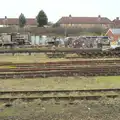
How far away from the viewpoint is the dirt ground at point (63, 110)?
888 cm

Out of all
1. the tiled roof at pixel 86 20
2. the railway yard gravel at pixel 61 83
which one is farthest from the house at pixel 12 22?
the railway yard gravel at pixel 61 83

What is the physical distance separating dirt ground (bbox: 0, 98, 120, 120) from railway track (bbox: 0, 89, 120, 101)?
15.7 inches

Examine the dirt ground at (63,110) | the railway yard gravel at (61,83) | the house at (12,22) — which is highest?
the house at (12,22)

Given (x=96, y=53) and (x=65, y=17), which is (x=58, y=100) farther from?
(x=65, y=17)

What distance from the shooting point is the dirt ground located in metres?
8.88

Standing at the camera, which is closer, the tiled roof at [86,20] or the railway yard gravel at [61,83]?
the railway yard gravel at [61,83]

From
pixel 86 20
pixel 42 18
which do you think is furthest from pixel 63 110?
pixel 86 20

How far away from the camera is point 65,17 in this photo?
385ft

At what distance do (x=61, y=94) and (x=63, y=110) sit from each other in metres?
2.51

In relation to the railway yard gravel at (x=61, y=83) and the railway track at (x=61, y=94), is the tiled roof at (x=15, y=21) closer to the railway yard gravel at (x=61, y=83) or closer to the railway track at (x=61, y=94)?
the railway yard gravel at (x=61, y=83)

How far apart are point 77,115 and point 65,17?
110 meters

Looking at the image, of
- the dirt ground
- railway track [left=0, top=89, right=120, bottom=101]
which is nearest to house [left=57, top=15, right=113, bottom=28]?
railway track [left=0, top=89, right=120, bottom=101]

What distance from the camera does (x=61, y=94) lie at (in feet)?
40.1

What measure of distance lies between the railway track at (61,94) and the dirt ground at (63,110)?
1.31 feet
